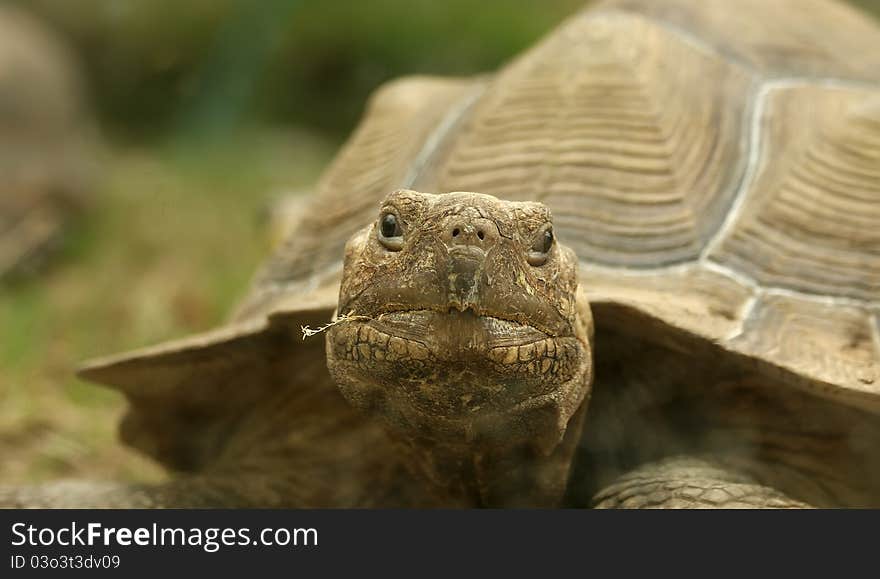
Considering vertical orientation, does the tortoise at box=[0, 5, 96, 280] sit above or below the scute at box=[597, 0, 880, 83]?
above

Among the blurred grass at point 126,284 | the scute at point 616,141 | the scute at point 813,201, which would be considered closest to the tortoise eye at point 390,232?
the scute at point 616,141

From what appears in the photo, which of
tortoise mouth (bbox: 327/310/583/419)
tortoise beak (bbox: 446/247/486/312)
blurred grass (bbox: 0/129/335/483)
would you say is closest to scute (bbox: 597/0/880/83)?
tortoise mouth (bbox: 327/310/583/419)

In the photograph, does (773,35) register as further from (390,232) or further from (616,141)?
(390,232)

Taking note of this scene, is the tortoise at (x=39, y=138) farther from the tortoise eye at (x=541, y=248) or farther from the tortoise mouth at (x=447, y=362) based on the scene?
the tortoise eye at (x=541, y=248)

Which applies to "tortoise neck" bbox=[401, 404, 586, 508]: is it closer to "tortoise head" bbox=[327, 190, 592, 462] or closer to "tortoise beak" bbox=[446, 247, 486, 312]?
"tortoise head" bbox=[327, 190, 592, 462]

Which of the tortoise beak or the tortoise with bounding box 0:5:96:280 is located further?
the tortoise with bounding box 0:5:96:280

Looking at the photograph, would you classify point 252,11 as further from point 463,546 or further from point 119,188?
point 463,546

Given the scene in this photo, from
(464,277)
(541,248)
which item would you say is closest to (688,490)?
(541,248)

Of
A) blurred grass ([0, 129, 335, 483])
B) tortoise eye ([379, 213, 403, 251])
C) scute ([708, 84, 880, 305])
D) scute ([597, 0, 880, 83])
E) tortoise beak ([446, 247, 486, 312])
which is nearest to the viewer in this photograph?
tortoise beak ([446, 247, 486, 312])
